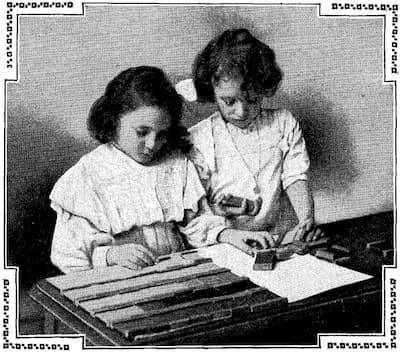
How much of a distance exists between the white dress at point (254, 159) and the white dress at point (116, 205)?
0.17ft

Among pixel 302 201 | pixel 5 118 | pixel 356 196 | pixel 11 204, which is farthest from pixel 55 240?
pixel 356 196

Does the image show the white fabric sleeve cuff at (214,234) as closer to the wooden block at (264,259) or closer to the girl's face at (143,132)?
the wooden block at (264,259)

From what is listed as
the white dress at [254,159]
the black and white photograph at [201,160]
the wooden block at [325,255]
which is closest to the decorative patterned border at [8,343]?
the black and white photograph at [201,160]

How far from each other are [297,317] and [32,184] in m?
0.66

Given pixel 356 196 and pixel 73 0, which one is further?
pixel 356 196

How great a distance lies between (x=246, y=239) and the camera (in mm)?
1965

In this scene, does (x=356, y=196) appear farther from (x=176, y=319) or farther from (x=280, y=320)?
(x=176, y=319)

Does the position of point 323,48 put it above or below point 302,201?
above

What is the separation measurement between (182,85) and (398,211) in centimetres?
60

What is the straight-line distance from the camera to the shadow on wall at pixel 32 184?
1882 millimetres

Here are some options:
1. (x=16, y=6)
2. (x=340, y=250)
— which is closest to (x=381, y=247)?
(x=340, y=250)

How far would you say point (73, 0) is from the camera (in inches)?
76.1

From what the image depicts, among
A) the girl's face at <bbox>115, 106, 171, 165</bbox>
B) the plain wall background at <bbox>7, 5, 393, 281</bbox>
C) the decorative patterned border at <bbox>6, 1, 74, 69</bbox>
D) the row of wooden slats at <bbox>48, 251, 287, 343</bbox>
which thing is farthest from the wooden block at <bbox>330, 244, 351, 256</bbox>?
the decorative patterned border at <bbox>6, 1, 74, 69</bbox>

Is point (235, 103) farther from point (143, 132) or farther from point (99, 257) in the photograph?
point (99, 257)
